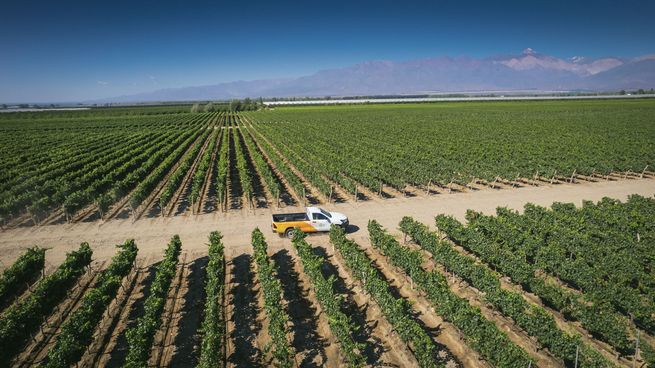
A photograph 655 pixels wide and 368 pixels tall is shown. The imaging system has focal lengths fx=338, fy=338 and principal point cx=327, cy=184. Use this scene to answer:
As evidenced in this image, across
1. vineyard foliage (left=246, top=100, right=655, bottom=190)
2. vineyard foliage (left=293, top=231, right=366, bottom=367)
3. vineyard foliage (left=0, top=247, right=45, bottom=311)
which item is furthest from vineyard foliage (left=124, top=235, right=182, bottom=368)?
vineyard foliage (left=246, top=100, right=655, bottom=190)

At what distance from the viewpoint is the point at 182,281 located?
59.6 ft

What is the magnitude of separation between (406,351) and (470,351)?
8.31ft

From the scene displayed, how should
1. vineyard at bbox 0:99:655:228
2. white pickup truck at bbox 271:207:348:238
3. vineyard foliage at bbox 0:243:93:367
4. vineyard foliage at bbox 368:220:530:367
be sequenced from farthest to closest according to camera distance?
vineyard at bbox 0:99:655:228 → white pickup truck at bbox 271:207:348:238 → vineyard foliage at bbox 0:243:93:367 → vineyard foliage at bbox 368:220:530:367

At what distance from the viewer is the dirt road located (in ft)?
73.5

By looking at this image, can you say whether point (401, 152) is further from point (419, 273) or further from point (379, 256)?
point (419, 273)

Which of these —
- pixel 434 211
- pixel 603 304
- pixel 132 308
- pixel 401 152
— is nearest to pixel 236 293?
pixel 132 308

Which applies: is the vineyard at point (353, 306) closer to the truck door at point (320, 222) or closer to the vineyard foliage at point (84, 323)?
the vineyard foliage at point (84, 323)

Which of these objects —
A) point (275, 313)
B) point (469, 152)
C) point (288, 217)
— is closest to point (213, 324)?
point (275, 313)

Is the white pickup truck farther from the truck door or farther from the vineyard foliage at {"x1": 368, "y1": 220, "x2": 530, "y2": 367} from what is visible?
the vineyard foliage at {"x1": 368, "y1": 220, "x2": 530, "y2": 367}

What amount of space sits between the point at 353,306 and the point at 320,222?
27.4 ft

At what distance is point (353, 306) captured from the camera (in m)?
16.0

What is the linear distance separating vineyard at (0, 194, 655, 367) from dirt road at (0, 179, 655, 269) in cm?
213

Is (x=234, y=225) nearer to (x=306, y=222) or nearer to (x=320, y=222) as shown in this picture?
(x=306, y=222)

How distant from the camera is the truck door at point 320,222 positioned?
23.5 meters
